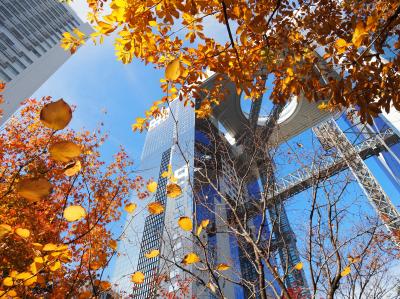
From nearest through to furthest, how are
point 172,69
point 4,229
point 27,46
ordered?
1. point 172,69
2. point 4,229
3. point 27,46

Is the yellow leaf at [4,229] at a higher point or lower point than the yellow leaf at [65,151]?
higher

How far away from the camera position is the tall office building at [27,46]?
3228cm

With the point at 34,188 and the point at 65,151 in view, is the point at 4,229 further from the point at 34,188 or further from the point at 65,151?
the point at 65,151

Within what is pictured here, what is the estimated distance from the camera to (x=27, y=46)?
36.1 metres

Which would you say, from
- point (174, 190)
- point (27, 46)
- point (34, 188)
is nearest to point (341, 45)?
point (174, 190)

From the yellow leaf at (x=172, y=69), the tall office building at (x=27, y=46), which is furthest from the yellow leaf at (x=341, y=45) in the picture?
the tall office building at (x=27, y=46)

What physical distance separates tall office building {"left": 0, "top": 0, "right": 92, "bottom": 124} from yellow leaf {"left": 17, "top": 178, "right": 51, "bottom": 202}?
3698 centimetres

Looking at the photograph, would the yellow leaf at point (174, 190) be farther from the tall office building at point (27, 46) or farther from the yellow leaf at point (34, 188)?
the tall office building at point (27, 46)

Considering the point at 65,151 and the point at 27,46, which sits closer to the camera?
the point at 65,151

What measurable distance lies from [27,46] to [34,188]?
143 ft

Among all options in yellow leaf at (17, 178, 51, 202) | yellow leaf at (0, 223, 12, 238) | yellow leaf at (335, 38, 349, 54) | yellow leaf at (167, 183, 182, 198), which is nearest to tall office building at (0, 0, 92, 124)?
yellow leaf at (167, 183, 182, 198)

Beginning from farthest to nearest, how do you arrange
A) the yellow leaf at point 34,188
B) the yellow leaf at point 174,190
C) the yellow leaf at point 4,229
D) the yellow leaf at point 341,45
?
the yellow leaf at point 174,190 → the yellow leaf at point 341,45 → the yellow leaf at point 4,229 → the yellow leaf at point 34,188

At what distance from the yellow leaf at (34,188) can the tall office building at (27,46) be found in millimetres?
36980

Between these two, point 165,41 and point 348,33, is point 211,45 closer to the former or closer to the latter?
point 165,41
